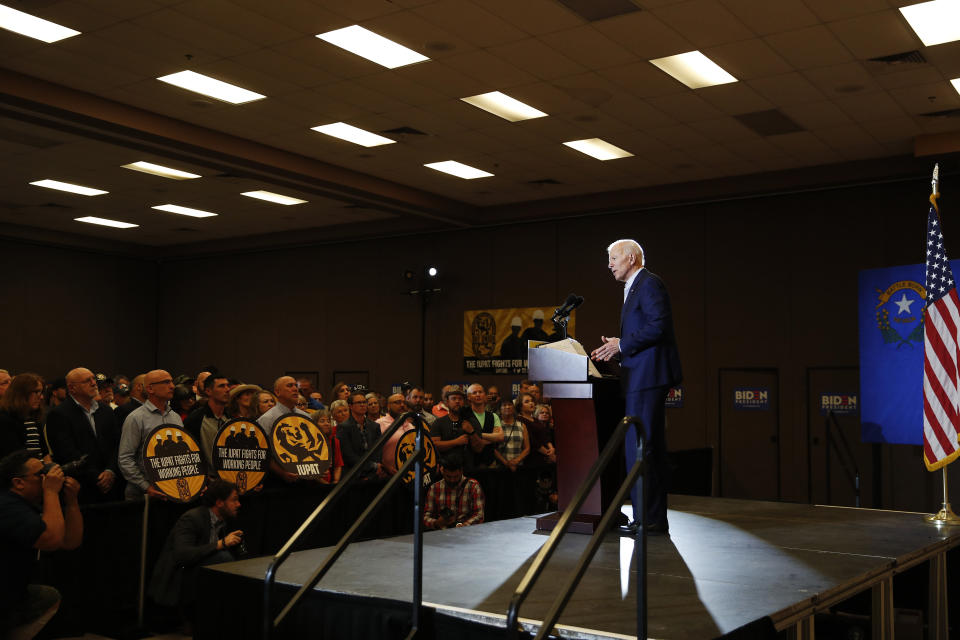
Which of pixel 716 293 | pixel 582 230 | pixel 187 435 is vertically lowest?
pixel 187 435

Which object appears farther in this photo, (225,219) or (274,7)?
(225,219)

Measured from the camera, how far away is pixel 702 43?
8.33 meters

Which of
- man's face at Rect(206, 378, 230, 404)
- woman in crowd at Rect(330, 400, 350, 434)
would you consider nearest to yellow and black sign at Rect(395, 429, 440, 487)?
woman in crowd at Rect(330, 400, 350, 434)

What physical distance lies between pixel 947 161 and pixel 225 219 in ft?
38.7

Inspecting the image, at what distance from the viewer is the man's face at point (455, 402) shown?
9172mm

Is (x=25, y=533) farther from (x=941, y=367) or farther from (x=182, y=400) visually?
(x=941, y=367)

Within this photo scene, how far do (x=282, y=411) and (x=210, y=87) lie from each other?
13.5 feet

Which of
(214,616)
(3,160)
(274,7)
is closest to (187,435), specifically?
(214,616)

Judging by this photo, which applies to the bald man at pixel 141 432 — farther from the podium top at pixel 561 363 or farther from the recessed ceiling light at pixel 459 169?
the recessed ceiling light at pixel 459 169

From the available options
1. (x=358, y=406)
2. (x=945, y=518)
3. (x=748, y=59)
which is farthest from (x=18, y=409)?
(x=748, y=59)

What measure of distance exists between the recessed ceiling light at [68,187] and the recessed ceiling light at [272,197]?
2.31 meters

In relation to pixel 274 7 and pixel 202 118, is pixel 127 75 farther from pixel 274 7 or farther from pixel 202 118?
pixel 274 7

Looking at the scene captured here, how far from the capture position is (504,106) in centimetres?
1023

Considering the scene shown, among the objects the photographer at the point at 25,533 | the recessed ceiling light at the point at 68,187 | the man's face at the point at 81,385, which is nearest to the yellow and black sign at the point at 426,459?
the man's face at the point at 81,385
